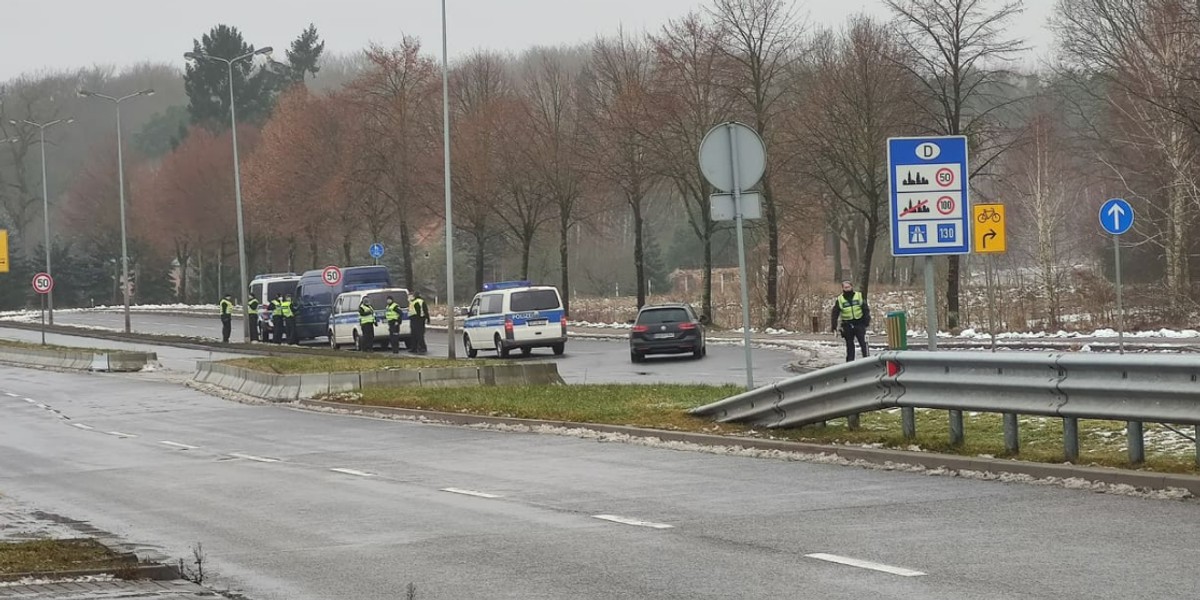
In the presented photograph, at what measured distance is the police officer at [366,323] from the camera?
153ft

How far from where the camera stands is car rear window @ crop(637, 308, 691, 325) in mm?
39531

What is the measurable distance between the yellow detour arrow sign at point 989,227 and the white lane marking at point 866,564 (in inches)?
952

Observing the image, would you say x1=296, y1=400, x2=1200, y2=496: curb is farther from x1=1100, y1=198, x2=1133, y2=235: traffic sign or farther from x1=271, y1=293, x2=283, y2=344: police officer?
x1=271, y1=293, x2=283, y2=344: police officer

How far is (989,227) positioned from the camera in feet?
107

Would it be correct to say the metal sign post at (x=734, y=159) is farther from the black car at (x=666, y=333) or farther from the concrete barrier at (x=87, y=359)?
the concrete barrier at (x=87, y=359)

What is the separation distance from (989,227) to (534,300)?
14434 mm

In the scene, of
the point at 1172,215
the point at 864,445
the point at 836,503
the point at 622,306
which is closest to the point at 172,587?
the point at 836,503

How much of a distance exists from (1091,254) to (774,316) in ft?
73.1

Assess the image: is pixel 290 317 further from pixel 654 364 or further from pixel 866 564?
pixel 866 564

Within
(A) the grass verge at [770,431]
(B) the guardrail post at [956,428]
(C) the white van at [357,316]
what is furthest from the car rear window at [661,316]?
(B) the guardrail post at [956,428]

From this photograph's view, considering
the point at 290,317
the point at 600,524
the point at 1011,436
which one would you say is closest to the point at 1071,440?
the point at 1011,436

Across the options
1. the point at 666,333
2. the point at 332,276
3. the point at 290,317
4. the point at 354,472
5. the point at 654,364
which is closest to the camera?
the point at 354,472

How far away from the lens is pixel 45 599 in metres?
8.27

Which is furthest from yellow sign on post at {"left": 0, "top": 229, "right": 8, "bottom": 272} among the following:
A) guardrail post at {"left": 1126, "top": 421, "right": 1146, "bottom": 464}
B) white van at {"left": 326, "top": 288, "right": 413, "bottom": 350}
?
guardrail post at {"left": 1126, "top": 421, "right": 1146, "bottom": 464}
